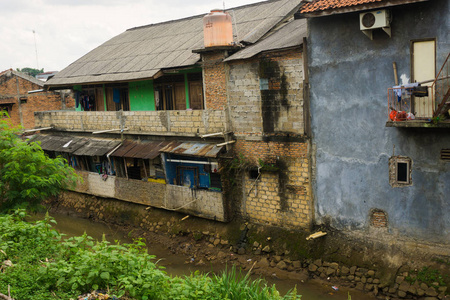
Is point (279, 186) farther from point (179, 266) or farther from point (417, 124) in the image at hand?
point (417, 124)

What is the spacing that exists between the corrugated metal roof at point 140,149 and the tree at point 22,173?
15.4ft

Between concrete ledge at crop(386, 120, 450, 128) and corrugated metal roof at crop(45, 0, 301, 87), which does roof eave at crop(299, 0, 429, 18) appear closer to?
concrete ledge at crop(386, 120, 450, 128)

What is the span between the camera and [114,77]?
19.2m

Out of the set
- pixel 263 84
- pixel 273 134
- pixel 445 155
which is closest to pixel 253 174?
pixel 273 134

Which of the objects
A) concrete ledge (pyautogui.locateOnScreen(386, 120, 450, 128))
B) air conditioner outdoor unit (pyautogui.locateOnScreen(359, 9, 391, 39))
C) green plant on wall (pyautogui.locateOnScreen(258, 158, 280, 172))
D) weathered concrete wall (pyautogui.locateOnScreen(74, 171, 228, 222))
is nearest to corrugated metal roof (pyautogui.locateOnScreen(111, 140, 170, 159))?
weathered concrete wall (pyautogui.locateOnScreen(74, 171, 228, 222))

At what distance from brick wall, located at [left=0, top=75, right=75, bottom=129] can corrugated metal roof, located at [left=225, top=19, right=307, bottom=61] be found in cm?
1798

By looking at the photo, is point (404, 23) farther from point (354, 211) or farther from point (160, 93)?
point (160, 93)

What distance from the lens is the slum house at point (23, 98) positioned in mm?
27969

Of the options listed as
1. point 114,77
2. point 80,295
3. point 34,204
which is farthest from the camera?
point 114,77

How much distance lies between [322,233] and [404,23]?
6.00 m

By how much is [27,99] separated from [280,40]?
19.9 metres

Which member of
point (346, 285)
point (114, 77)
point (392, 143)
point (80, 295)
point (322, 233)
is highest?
point (114, 77)

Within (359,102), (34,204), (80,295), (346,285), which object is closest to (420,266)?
(346,285)

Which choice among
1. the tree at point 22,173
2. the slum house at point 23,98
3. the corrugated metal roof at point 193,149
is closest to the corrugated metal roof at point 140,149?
the corrugated metal roof at point 193,149
